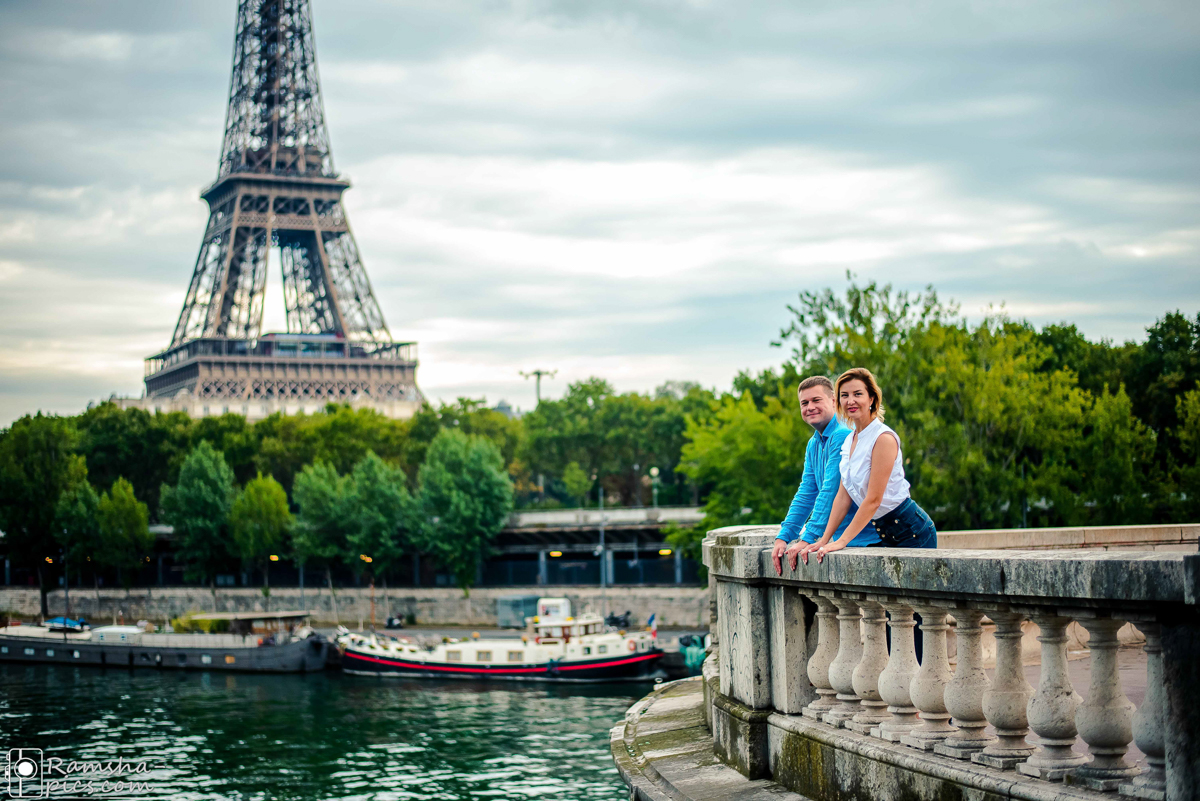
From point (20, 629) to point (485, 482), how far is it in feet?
81.8

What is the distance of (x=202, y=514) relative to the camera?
7481 centimetres

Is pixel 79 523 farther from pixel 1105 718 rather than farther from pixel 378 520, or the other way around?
pixel 1105 718

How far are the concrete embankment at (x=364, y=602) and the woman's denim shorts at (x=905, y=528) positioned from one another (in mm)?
46015

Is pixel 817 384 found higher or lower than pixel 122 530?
higher

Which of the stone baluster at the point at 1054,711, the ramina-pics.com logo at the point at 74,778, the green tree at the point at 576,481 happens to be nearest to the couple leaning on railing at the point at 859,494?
the stone baluster at the point at 1054,711

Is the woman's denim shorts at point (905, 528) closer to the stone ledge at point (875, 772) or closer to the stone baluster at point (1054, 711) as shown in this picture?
the stone ledge at point (875, 772)

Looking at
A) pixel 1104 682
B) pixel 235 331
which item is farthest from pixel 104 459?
pixel 1104 682

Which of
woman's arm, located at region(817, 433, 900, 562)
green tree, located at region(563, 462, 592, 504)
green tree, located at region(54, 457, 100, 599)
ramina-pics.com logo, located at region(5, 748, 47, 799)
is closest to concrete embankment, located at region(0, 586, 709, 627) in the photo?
green tree, located at region(54, 457, 100, 599)

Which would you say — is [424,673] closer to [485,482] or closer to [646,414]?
[485,482]

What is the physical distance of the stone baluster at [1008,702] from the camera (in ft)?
15.0

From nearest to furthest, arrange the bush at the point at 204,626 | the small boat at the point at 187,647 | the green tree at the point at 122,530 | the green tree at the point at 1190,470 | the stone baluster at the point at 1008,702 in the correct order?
the stone baluster at the point at 1008,702
the green tree at the point at 1190,470
the small boat at the point at 187,647
the bush at the point at 204,626
the green tree at the point at 122,530

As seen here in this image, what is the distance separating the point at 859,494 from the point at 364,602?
64831 mm

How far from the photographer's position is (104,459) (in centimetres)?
9181

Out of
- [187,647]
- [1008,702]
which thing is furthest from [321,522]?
[1008,702]
